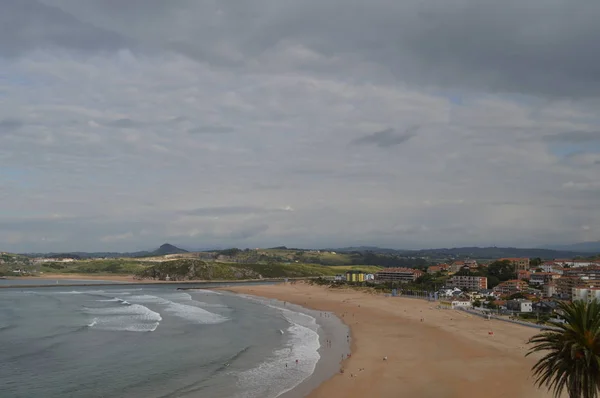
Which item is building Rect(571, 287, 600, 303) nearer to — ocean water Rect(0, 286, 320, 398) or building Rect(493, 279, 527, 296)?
building Rect(493, 279, 527, 296)

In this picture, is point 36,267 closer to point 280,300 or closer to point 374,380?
point 280,300

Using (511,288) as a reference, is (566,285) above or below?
above

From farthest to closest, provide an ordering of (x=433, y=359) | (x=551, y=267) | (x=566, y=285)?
Answer: (x=551, y=267), (x=566, y=285), (x=433, y=359)

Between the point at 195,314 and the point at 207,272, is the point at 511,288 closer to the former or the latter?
the point at 195,314

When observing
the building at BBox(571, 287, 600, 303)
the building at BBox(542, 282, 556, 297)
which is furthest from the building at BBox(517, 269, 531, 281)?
the building at BBox(571, 287, 600, 303)

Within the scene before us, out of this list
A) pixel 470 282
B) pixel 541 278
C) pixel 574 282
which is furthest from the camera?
pixel 541 278

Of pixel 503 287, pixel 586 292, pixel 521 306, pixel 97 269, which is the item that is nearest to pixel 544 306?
pixel 521 306

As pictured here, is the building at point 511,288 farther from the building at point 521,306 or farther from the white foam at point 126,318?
the white foam at point 126,318
